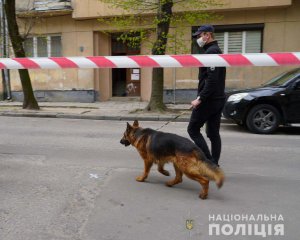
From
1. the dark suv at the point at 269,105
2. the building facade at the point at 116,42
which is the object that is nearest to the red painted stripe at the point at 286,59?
the dark suv at the point at 269,105

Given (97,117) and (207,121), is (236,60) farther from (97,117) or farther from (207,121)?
(97,117)

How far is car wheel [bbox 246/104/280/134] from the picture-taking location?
9.12 metres

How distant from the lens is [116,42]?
18438 mm

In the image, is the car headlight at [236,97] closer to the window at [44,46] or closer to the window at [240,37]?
the window at [240,37]

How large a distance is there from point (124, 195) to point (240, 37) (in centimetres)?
1309

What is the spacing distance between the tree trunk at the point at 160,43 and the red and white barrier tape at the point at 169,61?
6.75 m

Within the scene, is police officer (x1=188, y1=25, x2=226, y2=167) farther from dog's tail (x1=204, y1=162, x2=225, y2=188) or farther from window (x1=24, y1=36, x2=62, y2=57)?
window (x1=24, y1=36, x2=62, y2=57)

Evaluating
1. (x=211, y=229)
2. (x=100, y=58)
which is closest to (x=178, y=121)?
(x=100, y=58)

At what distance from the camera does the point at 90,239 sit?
11.5 feet

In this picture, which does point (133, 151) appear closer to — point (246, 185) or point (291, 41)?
point (246, 185)

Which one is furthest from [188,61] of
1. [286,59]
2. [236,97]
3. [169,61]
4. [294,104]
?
[294,104]

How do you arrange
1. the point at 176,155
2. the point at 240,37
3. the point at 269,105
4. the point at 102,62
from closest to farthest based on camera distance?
the point at 176,155 < the point at 102,62 < the point at 269,105 < the point at 240,37

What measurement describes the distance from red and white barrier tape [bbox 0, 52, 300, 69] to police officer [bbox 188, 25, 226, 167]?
0.41ft

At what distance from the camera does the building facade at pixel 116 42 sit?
1555 cm
